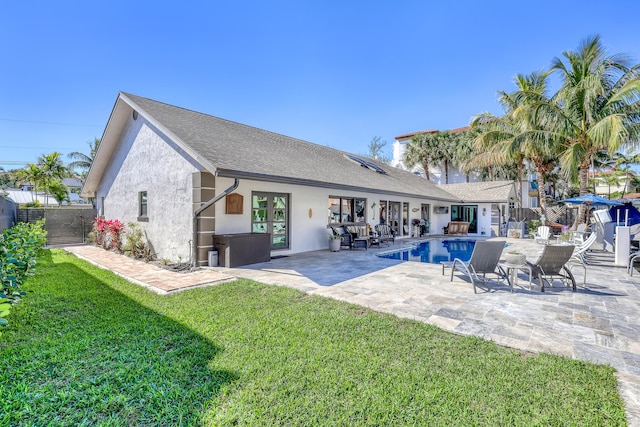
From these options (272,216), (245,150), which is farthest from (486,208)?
(245,150)

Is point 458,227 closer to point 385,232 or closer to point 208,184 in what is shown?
point 385,232

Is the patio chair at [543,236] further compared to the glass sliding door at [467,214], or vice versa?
the glass sliding door at [467,214]

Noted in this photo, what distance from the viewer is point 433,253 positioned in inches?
539

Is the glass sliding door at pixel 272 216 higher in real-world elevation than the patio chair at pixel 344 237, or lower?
higher

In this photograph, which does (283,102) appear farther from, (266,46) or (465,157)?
(465,157)

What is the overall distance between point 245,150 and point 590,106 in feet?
52.7

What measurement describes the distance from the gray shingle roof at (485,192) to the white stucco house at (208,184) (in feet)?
35.0

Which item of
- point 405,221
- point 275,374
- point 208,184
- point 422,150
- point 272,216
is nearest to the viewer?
point 275,374

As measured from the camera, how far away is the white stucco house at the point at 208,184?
9109 millimetres

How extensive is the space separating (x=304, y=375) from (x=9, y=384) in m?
2.91

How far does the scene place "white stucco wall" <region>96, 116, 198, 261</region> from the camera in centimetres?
960

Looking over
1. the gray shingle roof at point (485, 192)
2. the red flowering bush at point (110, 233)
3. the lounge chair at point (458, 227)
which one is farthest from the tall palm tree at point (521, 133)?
the red flowering bush at point (110, 233)

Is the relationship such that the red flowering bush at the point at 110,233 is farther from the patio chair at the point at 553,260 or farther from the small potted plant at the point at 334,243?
the patio chair at the point at 553,260

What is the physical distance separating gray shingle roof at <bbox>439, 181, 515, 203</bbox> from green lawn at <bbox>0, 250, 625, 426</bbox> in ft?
67.3
